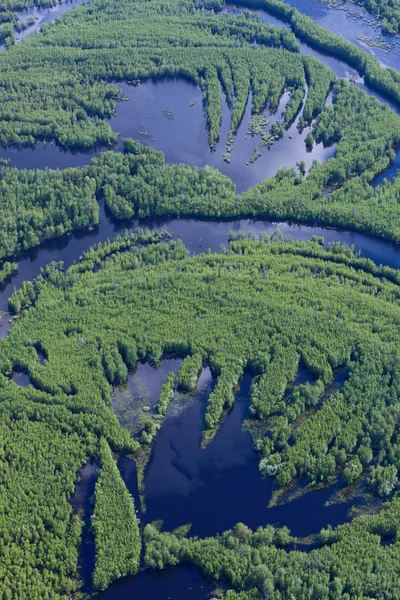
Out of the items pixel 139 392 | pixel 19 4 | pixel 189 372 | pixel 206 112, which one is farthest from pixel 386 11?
pixel 139 392

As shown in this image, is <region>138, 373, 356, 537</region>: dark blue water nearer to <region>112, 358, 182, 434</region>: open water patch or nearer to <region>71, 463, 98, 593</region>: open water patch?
<region>112, 358, 182, 434</region>: open water patch

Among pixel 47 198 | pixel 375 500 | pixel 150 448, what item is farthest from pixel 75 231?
pixel 375 500

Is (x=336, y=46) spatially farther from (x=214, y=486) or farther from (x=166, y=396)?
(x=214, y=486)

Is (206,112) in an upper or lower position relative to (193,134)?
upper

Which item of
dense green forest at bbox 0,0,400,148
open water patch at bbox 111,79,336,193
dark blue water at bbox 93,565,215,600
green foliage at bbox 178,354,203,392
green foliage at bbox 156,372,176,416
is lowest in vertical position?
dark blue water at bbox 93,565,215,600

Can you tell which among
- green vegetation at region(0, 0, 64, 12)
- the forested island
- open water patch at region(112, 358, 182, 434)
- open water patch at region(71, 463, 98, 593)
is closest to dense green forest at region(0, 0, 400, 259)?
the forested island

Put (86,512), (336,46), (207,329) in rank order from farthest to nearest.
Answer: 1. (336,46)
2. (207,329)
3. (86,512)
